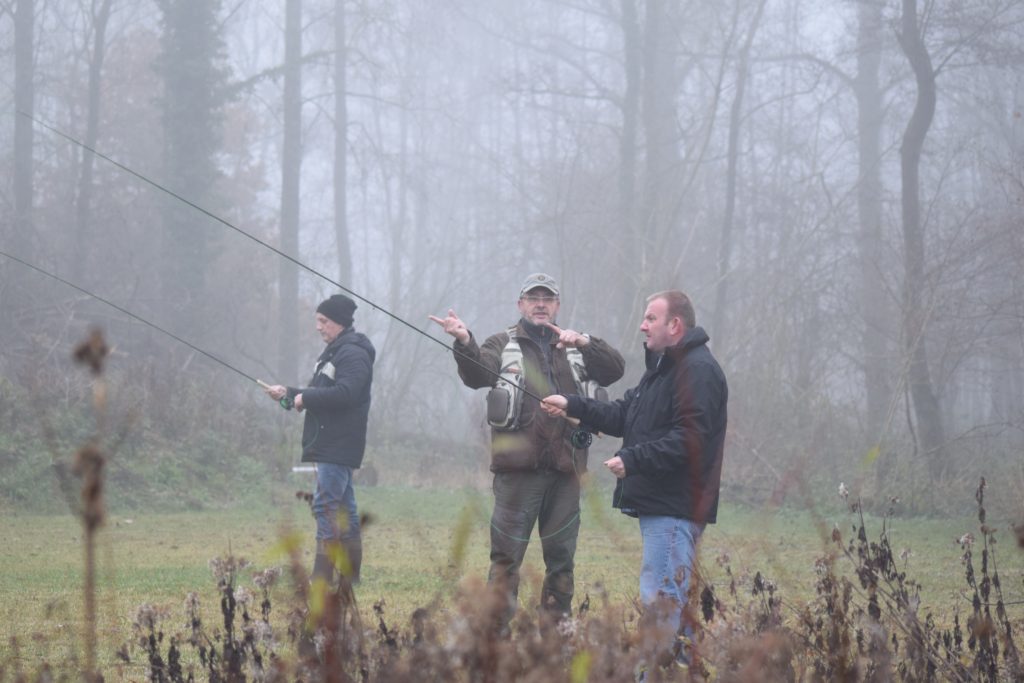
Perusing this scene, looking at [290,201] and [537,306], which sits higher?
[290,201]

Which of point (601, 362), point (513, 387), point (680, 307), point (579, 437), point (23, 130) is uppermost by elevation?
point (23, 130)

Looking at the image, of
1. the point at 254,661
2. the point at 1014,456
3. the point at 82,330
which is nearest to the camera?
the point at 254,661

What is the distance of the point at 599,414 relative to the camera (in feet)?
20.8

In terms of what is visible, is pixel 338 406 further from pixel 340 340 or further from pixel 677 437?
pixel 677 437

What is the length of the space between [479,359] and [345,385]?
219 cm

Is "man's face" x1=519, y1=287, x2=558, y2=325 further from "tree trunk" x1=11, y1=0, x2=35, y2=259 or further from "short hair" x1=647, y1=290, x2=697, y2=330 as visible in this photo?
"tree trunk" x1=11, y1=0, x2=35, y2=259

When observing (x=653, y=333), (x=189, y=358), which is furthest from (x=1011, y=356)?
(x=653, y=333)

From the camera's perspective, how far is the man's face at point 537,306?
708 cm

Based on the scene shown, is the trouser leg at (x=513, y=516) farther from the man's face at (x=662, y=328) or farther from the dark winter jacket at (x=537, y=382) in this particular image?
the man's face at (x=662, y=328)

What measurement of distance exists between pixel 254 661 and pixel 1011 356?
19.9 m

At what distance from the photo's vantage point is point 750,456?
2167 centimetres

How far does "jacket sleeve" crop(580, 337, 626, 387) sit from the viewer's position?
23.3ft

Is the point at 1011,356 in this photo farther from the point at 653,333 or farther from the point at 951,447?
the point at 653,333

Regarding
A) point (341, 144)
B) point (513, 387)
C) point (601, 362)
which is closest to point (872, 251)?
point (341, 144)
